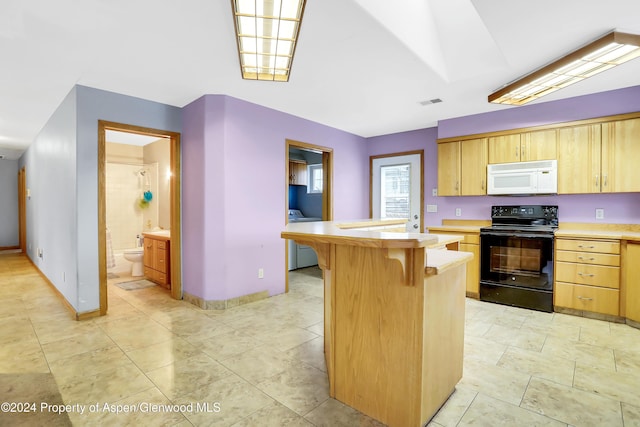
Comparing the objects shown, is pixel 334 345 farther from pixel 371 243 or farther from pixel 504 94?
pixel 504 94

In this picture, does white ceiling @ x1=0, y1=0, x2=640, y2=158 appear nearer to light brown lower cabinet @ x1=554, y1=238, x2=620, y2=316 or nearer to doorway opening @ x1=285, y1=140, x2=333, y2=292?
light brown lower cabinet @ x1=554, y1=238, x2=620, y2=316

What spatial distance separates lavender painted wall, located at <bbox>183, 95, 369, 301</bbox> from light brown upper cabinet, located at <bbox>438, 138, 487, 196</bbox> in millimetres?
2151

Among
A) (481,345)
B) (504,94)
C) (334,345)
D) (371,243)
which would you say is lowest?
(481,345)

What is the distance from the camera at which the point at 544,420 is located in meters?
1.70

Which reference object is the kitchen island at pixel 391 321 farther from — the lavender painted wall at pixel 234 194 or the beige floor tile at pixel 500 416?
the lavender painted wall at pixel 234 194

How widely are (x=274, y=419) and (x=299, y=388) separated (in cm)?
32

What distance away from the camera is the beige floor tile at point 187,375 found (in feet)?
6.55

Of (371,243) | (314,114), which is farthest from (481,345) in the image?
(314,114)

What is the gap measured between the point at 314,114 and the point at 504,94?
225cm

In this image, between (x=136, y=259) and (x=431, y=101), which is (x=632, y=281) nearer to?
(x=431, y=101)

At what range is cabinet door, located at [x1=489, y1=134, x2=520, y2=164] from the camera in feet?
12.7

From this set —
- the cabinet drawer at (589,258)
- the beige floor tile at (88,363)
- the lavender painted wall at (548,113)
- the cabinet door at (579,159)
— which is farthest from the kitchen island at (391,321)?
the lavender painted wall at (548,113)

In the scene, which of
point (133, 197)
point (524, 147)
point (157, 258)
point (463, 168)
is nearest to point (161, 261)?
point (157, 258)

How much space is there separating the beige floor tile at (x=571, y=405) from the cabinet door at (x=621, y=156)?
2.42 m
